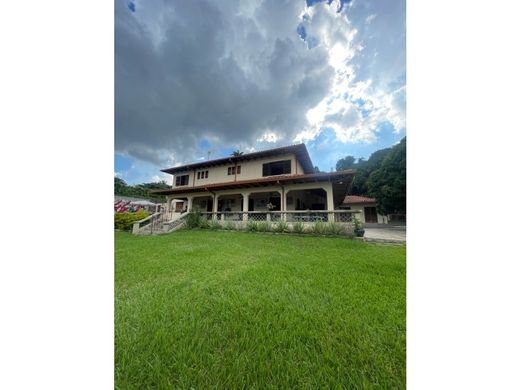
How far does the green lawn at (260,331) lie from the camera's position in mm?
1001

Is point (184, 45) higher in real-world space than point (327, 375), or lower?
higher

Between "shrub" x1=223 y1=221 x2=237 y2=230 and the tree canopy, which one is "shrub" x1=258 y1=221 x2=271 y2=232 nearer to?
"shrub" x1=223 y1=221 x2=237 y2=230

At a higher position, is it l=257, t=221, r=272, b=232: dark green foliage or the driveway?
l=257, t=221, r=272, b=232: dark green foliage

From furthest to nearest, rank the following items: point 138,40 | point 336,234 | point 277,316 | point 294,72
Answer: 1. point 336,234
2. point 294,72
3. point 138,40
4. point 277,316

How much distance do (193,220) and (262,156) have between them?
5.50m

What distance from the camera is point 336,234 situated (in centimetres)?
745

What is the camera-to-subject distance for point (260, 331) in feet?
4.51

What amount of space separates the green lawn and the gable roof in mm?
8702

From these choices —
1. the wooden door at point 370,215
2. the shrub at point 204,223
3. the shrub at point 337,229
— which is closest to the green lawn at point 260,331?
the shrub at point 337,229

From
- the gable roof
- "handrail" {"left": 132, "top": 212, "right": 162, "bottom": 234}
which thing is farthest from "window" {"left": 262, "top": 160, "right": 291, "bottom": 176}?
"handrail" {"left": 132, "top": 212, "right": 162, "bottom": 234}

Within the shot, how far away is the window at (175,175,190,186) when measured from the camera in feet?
47.6

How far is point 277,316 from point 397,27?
7.70 feet
